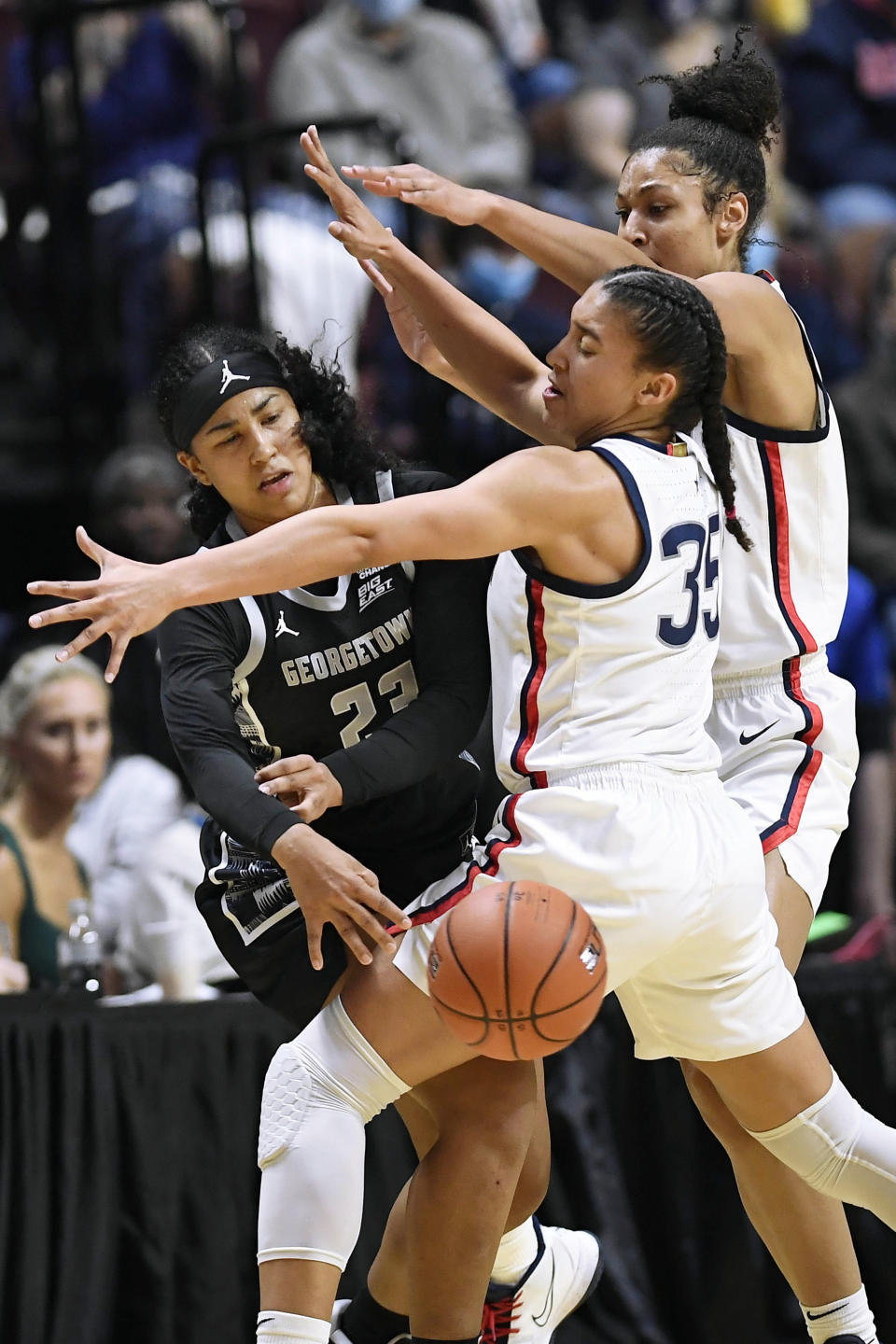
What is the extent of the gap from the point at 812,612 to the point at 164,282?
4.50 m

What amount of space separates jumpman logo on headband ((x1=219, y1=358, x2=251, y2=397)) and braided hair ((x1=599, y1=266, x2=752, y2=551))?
2.06 ft

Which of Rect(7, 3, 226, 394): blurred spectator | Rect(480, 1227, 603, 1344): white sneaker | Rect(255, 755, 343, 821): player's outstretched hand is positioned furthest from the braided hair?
Rect(7, 3, 226, 394): blurred spectator

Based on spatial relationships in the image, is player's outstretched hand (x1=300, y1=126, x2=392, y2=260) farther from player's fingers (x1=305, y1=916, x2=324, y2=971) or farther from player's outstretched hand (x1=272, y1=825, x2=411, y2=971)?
player's fingers (x1=305, y1=916, x2=324, y2=971)

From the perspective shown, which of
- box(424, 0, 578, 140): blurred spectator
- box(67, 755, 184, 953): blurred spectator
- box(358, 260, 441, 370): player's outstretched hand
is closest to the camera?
box(358, 260, 441, 370): player's outstretched hand

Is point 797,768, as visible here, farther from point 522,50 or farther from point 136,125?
point 522,50

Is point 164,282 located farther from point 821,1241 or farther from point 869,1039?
point 821,1241

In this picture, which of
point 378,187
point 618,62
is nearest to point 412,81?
A: point 618,62

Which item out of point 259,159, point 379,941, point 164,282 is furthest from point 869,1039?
point 259,159

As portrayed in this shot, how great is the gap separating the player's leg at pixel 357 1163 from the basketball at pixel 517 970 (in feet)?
0.53

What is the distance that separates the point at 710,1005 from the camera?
2.73m

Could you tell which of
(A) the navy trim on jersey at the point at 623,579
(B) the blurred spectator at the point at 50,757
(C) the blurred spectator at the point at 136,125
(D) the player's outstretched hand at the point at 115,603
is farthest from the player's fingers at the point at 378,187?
(C) the blurred spectator at the point at 136,125

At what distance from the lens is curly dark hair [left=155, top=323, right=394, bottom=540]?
3.02m

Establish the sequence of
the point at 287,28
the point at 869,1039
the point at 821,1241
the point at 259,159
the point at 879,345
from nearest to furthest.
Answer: the point at 821,1241
the point at 869,1039
the point at 879,345
the point at 259,159
the point at 287,28

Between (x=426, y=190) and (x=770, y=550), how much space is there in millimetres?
864
